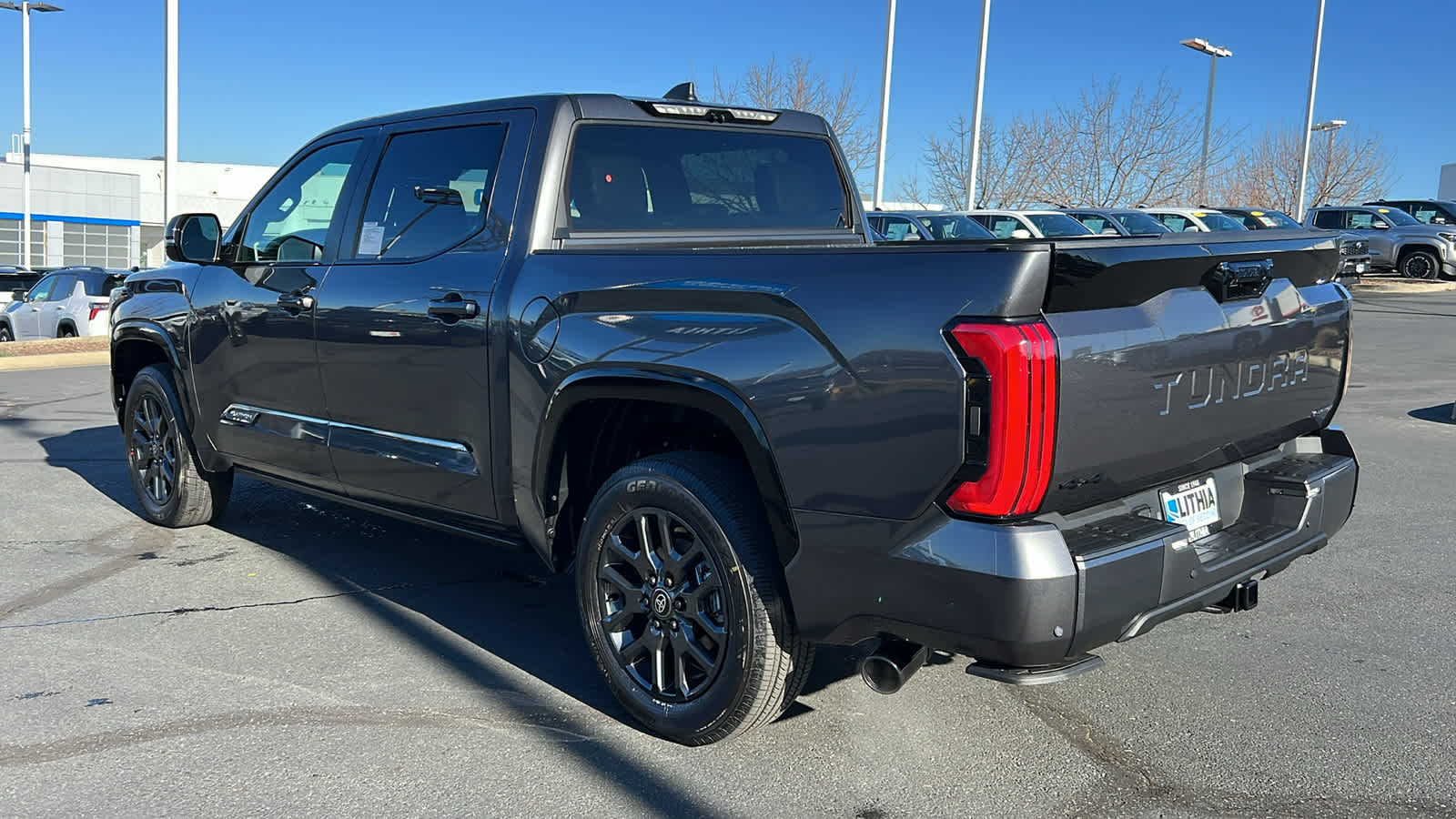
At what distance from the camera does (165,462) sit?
6.10 meters

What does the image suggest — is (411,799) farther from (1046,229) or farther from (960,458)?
(1046,229)

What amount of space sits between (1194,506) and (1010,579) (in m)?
0.90

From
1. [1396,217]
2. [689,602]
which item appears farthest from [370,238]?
[1396,217]

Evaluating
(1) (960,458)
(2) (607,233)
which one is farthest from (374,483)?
(1) (960,458)

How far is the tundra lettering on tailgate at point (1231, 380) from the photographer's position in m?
3.03

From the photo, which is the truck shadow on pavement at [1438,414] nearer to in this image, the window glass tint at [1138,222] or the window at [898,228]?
the window at [898,228]

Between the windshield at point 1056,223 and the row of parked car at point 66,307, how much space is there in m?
15.9

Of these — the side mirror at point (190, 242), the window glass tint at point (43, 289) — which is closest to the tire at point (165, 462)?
the side mirror at point (190, 242)

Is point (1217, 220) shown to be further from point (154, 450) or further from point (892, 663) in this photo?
point (892, 663)

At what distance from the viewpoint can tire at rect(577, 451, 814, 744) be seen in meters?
3.28

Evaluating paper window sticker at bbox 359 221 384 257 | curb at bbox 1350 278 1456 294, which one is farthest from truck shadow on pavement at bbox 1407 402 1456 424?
curb at bbox 1350 278 1456 294

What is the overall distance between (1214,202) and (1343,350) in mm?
50373

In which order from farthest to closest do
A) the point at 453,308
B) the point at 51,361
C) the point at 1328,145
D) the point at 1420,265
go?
the point at 1328,145, the point at 1420,265, the point at 51,361, the point at 453,308

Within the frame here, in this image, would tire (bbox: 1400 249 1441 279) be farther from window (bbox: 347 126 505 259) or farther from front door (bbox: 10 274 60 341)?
window (bbox: 347 126 505 259)
